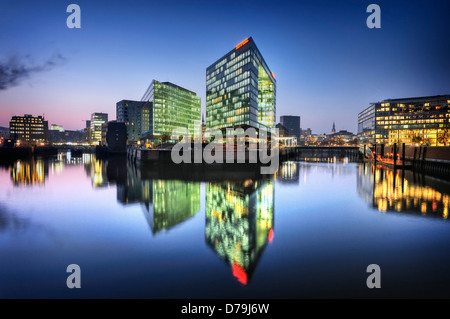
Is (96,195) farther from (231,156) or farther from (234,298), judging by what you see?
(231,156)

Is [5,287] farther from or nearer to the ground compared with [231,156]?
nearer to the ground

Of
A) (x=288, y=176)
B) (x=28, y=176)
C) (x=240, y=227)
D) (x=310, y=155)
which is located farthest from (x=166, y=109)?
(x=240, y=227)

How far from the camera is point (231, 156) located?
4581 cm

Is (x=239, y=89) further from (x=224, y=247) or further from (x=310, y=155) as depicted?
(x=224, y=247)

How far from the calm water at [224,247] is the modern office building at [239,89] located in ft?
252

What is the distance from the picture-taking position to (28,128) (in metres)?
185

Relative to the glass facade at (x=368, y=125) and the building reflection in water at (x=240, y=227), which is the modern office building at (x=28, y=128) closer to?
the building reflection in water at (x=240, y=227)

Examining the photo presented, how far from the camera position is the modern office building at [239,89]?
9062cm

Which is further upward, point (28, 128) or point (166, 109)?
point (166, 109)

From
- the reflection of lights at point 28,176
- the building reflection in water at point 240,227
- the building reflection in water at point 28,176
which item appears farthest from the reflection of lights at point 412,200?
the reflection of lights at point 28,176

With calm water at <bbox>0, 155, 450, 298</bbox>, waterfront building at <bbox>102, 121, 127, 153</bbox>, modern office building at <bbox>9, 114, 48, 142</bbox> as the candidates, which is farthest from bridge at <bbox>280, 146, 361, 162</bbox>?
modern office building at <bbox>9, 114, 48, 142</bbox>

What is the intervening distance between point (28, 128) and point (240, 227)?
225 m
